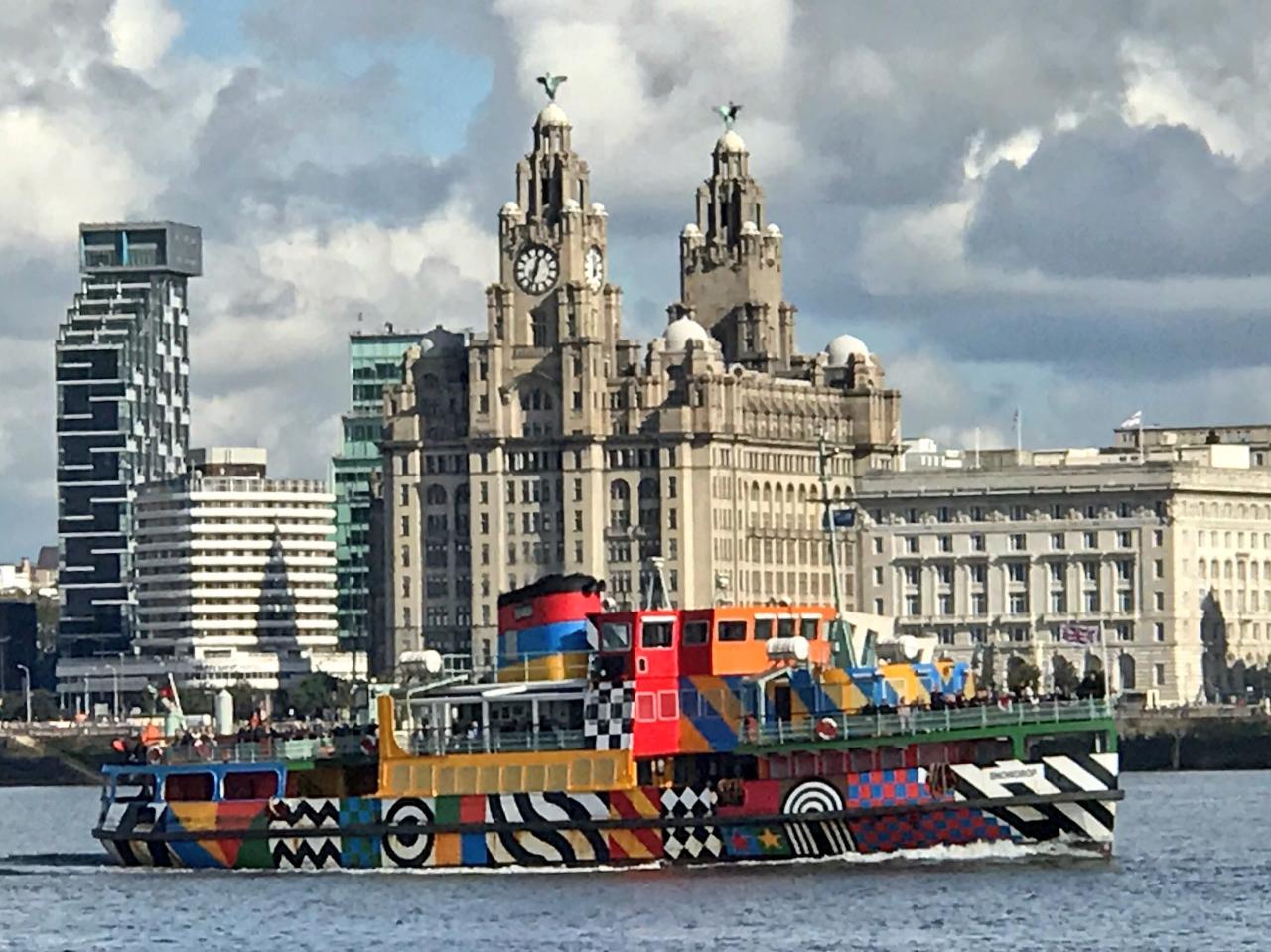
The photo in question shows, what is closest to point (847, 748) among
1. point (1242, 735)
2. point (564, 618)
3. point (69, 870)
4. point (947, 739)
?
point (947, 739)

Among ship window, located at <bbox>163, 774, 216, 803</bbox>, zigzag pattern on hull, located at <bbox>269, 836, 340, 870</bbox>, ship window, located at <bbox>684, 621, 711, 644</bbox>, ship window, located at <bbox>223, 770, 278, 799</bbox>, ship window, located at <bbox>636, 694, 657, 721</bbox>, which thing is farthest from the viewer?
ship window, located at <bbox>163, 774, 216, 803</bbox>

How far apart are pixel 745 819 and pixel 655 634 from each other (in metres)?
4.85

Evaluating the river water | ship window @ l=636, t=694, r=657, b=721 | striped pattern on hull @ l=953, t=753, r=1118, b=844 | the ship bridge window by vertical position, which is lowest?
the river water

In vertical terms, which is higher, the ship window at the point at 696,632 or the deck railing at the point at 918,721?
the ship window at the point at 696,632

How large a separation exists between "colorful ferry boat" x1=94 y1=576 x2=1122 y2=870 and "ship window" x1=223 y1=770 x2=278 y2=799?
4.2 inches

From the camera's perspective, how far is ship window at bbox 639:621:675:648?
309 ft

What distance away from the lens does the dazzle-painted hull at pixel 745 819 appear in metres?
92.4

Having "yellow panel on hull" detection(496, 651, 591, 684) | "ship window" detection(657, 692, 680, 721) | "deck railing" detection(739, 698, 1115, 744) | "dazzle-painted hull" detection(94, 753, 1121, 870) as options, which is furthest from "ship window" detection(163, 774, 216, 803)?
"deck railing" detection(739, 698, 1115, 744)

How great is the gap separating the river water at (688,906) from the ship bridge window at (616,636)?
5.32 meters

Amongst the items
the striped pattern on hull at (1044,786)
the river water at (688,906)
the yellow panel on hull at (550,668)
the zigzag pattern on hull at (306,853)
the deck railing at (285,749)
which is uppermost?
the yellow panel on hull at (550,668)

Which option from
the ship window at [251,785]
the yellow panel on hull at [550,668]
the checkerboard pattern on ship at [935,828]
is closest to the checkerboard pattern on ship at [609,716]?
the yellow panel on hull at [550,668]

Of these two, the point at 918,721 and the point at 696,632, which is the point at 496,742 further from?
the point at 918,721

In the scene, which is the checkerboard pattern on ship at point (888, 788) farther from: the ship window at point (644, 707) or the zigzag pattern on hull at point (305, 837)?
the zigzag pattern on hull at point (305, 837)

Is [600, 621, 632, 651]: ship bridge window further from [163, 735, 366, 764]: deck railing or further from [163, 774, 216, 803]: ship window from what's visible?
[163, 774, 216, 803]: ship window
